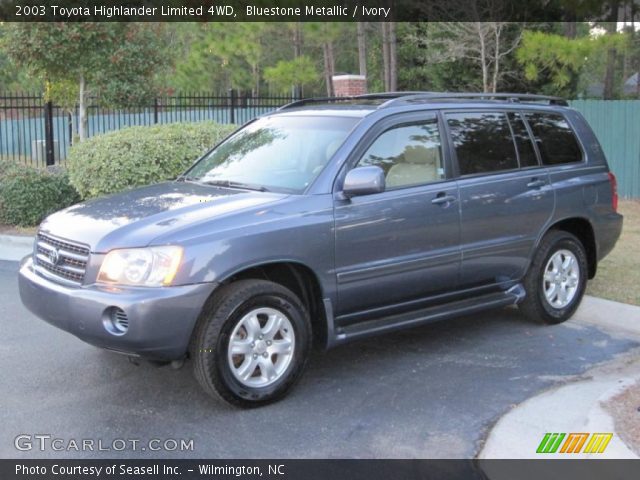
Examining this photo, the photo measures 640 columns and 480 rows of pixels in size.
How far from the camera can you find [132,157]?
1027 centimetres

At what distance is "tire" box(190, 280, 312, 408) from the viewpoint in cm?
467

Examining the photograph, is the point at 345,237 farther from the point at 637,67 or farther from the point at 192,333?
the point at 637,67

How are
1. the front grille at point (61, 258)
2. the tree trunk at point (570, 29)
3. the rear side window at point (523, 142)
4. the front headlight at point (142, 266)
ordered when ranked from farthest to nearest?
the tree trunk at point (570, 29), the rear side window at point (523, 142), the front grille at point (61, 258), the front headlight at point (142, 266)

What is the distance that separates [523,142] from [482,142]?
0.52 metres

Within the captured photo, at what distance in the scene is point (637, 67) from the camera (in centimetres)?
2908

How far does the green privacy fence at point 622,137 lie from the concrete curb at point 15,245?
10305 mm

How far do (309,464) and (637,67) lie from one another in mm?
28529

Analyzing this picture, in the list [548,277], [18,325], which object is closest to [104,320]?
[18,325]

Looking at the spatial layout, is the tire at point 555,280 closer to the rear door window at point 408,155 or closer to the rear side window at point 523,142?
the rear side window at point 523,142

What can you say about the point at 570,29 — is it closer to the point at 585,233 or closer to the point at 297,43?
the point at 297,43

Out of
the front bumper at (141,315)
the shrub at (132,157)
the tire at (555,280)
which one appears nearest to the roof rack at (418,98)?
the tire at (555,280)

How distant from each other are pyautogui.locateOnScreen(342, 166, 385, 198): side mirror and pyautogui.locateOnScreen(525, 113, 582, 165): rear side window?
2136 mm

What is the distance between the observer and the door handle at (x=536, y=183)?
6411 millimetres

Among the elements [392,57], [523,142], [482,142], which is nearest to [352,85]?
[392,57]
